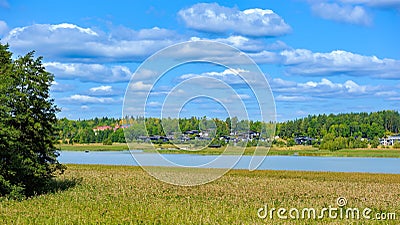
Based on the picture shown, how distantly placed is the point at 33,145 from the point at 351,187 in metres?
19.1

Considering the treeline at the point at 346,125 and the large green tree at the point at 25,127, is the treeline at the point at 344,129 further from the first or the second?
the large green tree at the point at 25,127

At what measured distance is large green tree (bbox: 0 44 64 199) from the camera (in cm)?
2442

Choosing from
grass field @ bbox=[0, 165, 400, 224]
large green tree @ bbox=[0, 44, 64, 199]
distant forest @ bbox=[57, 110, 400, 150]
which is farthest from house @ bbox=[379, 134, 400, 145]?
large green tree @ bbox=[0, 44, 64, 199]

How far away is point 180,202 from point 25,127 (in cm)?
800

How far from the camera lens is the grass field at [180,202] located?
64.1 feet

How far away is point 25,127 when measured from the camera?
2583 centimetres

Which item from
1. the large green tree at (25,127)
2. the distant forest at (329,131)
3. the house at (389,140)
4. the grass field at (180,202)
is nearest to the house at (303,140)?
the distant forest at (329,131)

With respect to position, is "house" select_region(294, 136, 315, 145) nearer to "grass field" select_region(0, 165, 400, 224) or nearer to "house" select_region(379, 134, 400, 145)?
"house" select_region(379, 134, 400, 145)

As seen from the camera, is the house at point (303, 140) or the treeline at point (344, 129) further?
the house at point (303, 140)

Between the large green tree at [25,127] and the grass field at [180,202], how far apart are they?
1.18m

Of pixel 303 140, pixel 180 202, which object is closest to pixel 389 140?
pixel 303 140

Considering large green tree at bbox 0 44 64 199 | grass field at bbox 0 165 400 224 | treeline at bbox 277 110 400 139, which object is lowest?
grass field at bbox 0 165 400 224

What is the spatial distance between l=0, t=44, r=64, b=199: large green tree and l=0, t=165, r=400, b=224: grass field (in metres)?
1.18

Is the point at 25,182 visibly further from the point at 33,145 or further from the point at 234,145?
the point at 234,145
